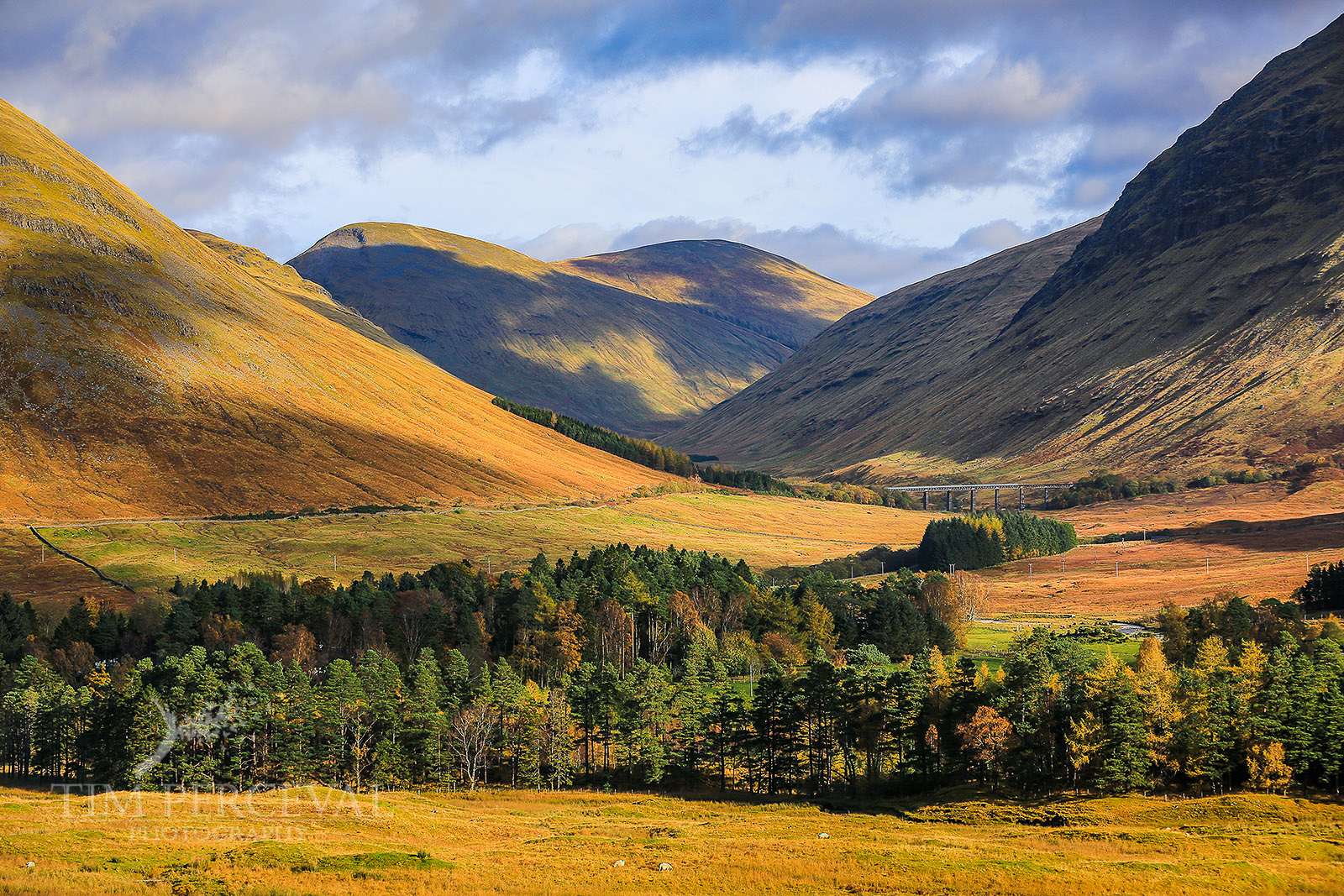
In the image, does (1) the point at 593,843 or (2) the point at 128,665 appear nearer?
(1) the point at 593,843

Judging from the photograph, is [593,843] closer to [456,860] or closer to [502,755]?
[456,860]

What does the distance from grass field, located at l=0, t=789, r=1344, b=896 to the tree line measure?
5697 millimetres

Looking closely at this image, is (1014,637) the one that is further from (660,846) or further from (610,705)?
(660,846)

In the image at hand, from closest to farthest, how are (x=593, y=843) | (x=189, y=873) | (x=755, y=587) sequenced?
(x=189, y=873)
(x=593, y=843)
(x=755, y=587)

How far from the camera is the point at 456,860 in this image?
55.4 metres

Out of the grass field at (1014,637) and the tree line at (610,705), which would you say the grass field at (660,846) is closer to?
the tree line at (610,705)

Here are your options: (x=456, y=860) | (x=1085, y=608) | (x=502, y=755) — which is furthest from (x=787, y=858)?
(x=1085, y=608)

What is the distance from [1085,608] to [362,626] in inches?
4529

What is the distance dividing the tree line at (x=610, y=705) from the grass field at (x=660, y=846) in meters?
5.70

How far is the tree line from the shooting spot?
76188mm

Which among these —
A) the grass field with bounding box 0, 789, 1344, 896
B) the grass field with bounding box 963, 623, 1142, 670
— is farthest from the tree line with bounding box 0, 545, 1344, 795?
the grass field with bounding box 963, 623, 1142, 670

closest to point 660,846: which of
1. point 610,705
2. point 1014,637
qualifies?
point 610,705

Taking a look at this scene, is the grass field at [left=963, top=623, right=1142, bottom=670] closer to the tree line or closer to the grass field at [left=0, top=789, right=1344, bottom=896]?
the tree line

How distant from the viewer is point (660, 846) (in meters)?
60.2
